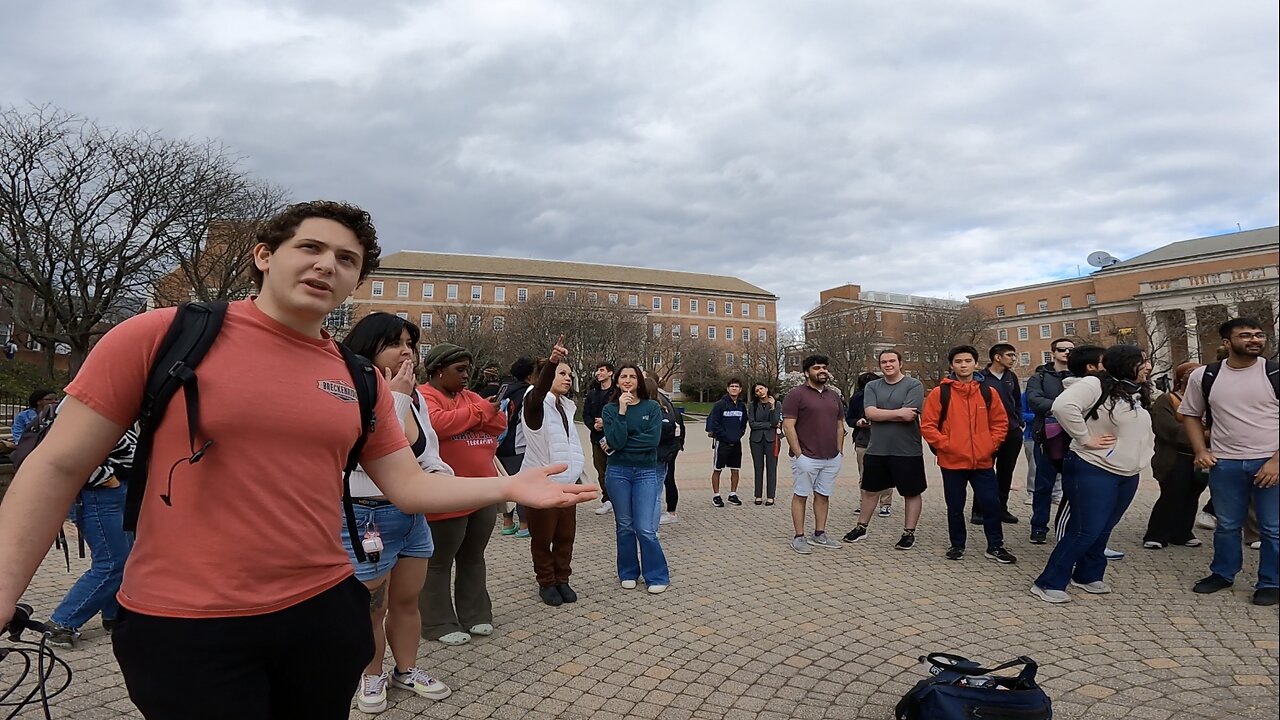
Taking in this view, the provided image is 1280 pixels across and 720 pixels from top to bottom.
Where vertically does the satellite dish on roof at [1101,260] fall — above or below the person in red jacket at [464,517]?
above

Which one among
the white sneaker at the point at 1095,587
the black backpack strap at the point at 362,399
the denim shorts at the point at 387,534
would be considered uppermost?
the black backpack strap at the point at 362,399

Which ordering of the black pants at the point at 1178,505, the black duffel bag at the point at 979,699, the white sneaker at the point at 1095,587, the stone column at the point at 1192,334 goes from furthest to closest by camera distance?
the stone column at the point at 1192,334
the black pants at the point at 1178,505
the white sneaker at the point at 1095,587
the black duffel bag at the point at 979,699

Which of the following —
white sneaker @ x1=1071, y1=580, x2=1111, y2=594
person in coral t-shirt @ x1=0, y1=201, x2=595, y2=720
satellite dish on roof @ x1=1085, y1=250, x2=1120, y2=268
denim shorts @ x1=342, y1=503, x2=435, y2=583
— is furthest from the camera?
satellite dish on roof @ x1=1085, y1=250, x2=1120, y2=268

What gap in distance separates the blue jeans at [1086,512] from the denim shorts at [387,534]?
187 inches

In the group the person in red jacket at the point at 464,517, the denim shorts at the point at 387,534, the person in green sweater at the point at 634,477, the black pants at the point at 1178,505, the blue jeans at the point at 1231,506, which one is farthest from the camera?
the black pants at the point at 1178,505

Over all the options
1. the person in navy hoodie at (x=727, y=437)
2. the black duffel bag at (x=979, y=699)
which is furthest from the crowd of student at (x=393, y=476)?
the person in navy hoodie at (x=727, y=437)

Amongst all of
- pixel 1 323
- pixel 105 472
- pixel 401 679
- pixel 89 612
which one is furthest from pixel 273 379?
pixel 1 323

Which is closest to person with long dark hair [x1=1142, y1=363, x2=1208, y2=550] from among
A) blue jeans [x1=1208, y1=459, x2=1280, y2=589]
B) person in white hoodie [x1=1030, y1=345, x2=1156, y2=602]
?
blue jeans [x1=1208, y1=459, x2=1280, y2=589]

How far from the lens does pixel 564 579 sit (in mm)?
5527

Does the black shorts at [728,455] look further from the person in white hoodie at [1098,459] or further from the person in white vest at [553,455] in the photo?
the person in white hoodie at [1098,459]

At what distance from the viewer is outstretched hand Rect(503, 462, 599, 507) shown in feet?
6.20

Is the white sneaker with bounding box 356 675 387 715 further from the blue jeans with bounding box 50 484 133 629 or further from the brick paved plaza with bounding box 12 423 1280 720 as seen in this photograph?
the blue jeans with bounding box 50 484 133 629

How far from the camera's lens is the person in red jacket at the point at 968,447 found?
21.0ft

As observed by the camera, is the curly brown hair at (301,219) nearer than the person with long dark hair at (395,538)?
Yes
